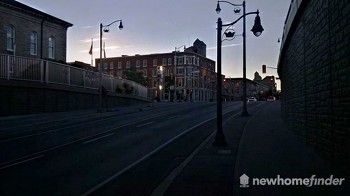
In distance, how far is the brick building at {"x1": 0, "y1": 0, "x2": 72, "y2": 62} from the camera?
43281 mm

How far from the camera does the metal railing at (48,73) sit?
32975 millimetres

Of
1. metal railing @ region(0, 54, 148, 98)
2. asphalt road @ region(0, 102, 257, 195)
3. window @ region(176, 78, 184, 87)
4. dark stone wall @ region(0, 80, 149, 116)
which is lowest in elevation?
asphalt road @ region(0, 102, 257, 195)

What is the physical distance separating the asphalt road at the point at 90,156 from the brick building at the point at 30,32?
18614 mm

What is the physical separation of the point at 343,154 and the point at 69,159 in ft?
27.1

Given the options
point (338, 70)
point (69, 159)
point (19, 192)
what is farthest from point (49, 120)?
point (338, 70)

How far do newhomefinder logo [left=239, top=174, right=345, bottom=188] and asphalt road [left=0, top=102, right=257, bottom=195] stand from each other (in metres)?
2.17

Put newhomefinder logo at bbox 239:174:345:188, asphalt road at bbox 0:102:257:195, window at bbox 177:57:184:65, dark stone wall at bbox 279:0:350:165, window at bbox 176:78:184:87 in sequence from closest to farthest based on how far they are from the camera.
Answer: newhomefinder logo at bbox 239:174:345:188
dark stone wall at bbox 279:0:350:165
asphalt road at bbox 0:102:257:195
window at bbox 176:78:184:87
window at bbox 177:57:184:65

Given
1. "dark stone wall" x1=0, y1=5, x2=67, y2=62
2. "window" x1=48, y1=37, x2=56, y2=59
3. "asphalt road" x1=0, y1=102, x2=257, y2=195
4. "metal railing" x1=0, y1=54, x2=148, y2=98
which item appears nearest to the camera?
"asphalt road" x1=0, y1=102, x2=257, y2=195

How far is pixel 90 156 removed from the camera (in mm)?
15219

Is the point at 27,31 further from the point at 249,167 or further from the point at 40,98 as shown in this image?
the point at 249,167

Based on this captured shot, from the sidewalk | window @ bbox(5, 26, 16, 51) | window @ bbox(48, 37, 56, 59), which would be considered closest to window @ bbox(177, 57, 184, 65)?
window @ bbox(48, 37, 56, 59)

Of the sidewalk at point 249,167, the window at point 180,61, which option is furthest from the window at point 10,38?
the window at point 180,61

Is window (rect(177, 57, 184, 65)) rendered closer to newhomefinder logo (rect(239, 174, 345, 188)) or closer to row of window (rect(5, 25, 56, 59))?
row of window (rect(5, 25, 56, 59))

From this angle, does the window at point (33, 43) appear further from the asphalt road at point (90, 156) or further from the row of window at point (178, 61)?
the row of window at point (178, 61)
